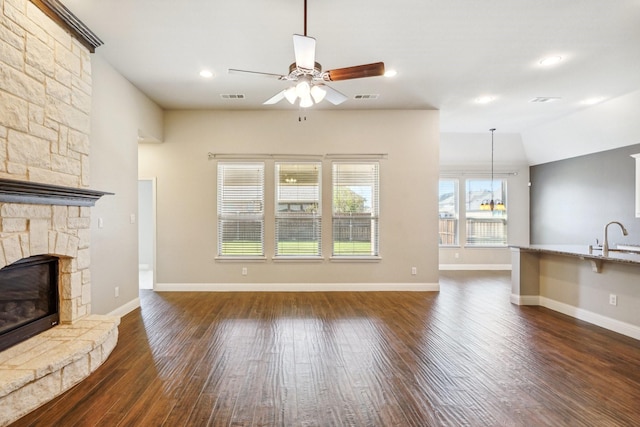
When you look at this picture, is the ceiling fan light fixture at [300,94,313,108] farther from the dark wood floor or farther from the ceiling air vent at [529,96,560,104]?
the ceiling air vent at [529,96,560,104]

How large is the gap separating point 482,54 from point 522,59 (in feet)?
1.88

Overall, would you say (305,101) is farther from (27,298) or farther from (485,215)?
(485,215)

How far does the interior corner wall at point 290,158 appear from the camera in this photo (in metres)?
5.44

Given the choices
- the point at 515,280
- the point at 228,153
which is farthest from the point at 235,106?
the point at 515,280

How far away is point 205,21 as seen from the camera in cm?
304

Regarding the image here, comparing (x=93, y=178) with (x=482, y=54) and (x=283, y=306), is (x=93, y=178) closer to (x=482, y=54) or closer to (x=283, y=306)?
(x=283, y=306)

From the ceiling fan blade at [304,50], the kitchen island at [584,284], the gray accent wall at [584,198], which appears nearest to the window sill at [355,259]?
the kitchen island at [584,284]

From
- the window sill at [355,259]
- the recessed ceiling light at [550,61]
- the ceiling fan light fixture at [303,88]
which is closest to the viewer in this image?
the ceiling fan light fixture at [303,88]

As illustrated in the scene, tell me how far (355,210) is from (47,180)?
425 centimetres

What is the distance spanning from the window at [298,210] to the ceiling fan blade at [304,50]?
3.01 meters

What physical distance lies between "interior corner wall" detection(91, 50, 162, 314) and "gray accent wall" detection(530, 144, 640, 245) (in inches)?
338

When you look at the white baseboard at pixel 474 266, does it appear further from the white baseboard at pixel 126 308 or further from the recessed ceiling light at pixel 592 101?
the white baseboard at pixel 126 308

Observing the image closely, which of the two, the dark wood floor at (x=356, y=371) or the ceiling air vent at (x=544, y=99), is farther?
the ceiling air vent at (x=544, y=99)

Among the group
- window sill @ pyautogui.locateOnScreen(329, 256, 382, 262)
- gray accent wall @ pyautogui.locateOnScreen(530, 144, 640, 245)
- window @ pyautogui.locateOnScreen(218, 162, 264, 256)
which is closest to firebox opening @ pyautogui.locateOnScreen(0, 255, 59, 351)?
window @ pyautogui.locateOnScreen(218, 162, 264, 256)
